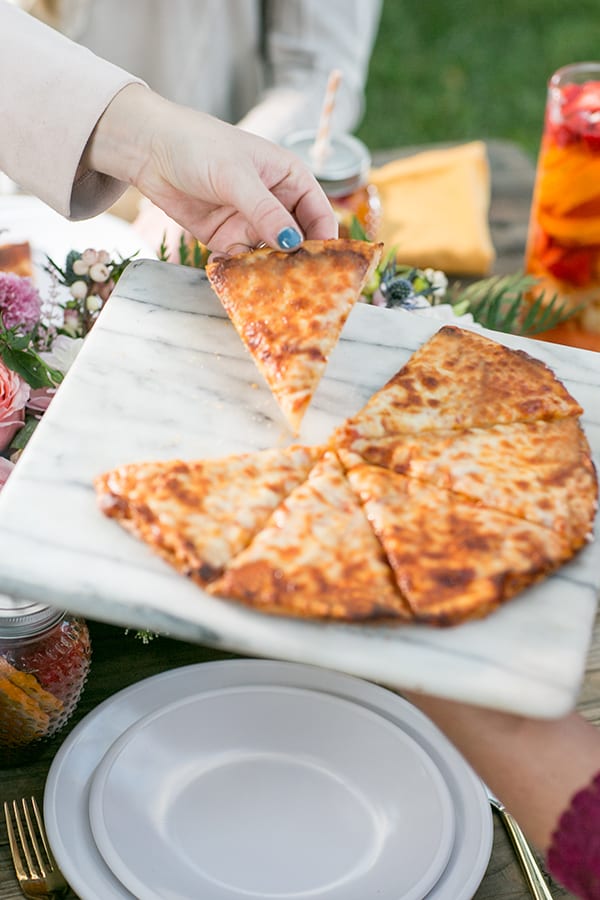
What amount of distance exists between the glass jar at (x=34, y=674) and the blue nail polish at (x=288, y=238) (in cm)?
58

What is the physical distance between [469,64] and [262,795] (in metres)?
5.32

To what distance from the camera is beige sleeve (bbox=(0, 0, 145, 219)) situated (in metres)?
1.51

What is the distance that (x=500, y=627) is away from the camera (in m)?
1.05

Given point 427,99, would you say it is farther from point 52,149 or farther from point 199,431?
point 199,431

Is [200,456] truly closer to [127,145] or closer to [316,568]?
[316,568]

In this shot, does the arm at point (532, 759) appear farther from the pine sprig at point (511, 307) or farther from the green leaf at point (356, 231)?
the green leaf at point (356, 231)

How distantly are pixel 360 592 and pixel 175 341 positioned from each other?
49cm

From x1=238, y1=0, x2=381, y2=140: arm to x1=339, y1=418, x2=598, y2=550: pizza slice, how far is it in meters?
1.86

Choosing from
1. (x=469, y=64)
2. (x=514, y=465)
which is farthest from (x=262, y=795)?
(x=469, y=64)

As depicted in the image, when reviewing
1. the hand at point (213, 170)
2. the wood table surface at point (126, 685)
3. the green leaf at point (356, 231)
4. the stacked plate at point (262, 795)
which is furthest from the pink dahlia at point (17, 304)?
the green leaf at point (356, 231)

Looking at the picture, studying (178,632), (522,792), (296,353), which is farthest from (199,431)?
(522,792)

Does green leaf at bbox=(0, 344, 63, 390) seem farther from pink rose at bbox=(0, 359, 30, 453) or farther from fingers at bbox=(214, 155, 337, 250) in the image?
fingers at bbox=(214, 155, 337, 250)

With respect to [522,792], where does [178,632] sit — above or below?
above

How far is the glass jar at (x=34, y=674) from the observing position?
1.22 meters
